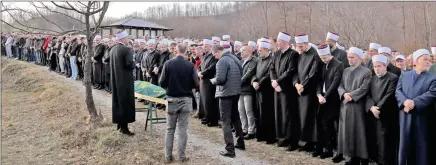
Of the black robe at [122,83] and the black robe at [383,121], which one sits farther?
the black robe at [122,83]

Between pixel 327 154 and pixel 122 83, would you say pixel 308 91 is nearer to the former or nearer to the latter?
pixel 327 154

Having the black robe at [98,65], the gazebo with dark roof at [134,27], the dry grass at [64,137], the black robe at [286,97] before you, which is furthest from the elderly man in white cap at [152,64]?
the gazebo with dark roof at [134,27]

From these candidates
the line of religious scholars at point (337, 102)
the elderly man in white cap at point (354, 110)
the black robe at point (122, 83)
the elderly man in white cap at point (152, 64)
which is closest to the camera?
the line of religious scholars at point (337, 102)

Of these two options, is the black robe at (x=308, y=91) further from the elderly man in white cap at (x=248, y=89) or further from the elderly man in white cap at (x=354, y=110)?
the elderly man in white cap at (x=248, y=89)

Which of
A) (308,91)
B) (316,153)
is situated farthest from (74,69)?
(316,153)

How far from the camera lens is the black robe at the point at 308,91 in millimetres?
7262

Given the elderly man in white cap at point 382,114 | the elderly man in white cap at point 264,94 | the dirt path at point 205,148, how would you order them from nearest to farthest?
the elderly man in white cap at point 382,114, the dirt path at point 205,148, the elderly man in white cap at point 264,94

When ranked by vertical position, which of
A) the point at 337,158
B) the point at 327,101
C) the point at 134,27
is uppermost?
the point at 134,27

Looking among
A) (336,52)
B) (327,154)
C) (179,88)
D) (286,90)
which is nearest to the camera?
(179,88)

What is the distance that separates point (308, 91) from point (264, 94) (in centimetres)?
115

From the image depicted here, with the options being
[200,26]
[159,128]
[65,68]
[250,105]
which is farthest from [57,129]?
[200,26]

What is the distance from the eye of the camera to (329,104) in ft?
23.4

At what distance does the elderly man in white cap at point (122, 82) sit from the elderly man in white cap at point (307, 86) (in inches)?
118

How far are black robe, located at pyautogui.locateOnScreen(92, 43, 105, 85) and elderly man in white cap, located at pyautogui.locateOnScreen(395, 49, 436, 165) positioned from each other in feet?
32.7
